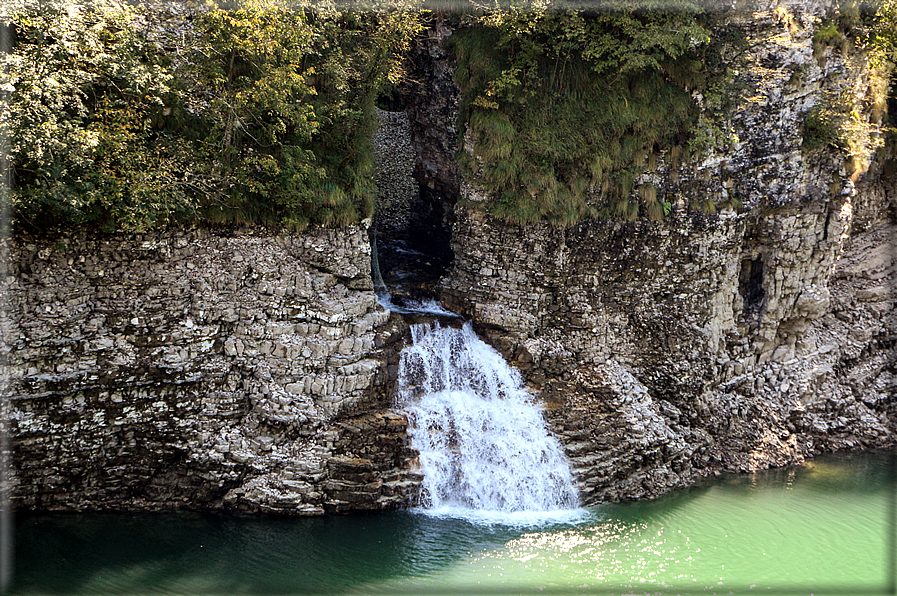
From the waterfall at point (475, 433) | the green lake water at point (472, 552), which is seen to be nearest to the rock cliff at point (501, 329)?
the waterfall at point (475, 433)

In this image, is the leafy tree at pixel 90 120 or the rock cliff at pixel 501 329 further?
the rock cliff at pixel 501 329

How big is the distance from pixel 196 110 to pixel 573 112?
8748 mm

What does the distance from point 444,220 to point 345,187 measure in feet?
17.3

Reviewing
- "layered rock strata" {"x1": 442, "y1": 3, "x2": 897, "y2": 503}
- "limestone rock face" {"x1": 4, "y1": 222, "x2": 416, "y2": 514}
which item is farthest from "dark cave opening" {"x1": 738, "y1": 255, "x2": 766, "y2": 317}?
"limestone rock face" {"x1": 4, "y1": 222, "x2": 416, "y2": 514}

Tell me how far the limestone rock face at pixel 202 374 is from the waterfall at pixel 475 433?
637 millimetres

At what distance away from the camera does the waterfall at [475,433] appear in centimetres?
1544

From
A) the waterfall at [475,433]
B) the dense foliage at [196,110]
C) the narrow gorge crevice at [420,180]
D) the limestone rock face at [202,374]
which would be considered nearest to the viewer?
the dense foliage at [196,110]

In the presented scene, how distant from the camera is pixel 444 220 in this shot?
800 inches

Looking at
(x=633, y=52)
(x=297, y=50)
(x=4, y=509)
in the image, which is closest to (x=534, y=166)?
(x=633, y=52)

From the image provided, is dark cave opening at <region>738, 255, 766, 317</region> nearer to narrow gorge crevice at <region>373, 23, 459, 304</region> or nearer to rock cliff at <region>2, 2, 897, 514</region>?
rock cliff at <region>2, 2, 897, 514</region>

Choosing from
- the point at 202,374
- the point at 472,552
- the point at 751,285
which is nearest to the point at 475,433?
the point at 472,552

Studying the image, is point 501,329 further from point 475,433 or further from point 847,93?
point 847,93

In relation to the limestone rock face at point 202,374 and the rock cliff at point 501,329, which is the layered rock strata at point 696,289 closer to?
the rock cliff at point 501,329

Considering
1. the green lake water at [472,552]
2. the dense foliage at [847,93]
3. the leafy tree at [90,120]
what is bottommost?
the green lake water at [472,552]
